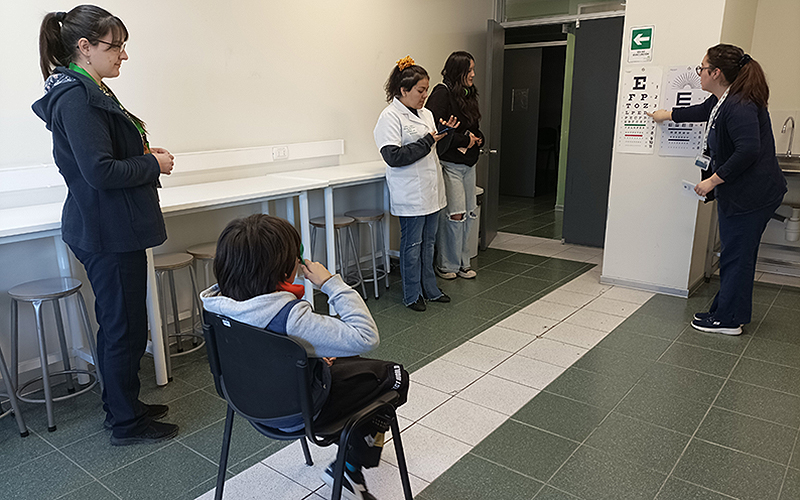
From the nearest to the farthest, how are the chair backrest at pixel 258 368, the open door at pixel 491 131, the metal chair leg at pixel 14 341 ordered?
the chair backrest at pixel 258 368
the metal chair leg at pixel 14 341
the open door at pixel 491 131

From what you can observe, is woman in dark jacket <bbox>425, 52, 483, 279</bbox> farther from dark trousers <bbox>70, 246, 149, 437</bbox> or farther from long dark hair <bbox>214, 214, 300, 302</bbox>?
long dark hair <bbox>214, 214, 300, 302</bbox>

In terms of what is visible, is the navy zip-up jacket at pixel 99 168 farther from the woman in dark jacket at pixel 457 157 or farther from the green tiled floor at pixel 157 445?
the woman in dark jacket at pixel 457 157

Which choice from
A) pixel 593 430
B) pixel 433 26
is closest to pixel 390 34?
pixel 433 26

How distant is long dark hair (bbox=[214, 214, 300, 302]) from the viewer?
157 centimetres

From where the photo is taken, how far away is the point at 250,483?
2123 millimetres

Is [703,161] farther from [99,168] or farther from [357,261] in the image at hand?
[99,168]

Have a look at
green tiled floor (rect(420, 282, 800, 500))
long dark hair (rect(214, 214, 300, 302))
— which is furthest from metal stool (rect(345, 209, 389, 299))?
long dark hair (rect(214, 214, 300, 302))

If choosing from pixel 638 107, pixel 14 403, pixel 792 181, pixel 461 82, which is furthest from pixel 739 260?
pixel 14 403

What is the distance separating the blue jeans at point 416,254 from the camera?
388 centimetres

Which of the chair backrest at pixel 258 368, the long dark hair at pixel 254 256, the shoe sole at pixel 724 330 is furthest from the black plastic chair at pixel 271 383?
the shoe sole at pixel 724 330

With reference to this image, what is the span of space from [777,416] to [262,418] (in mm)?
2240

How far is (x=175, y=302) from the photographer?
3248 millimetres

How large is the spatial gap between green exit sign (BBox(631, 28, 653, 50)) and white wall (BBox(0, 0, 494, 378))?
1.80 m

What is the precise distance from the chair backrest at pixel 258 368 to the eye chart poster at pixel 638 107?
Result: 3349mm
